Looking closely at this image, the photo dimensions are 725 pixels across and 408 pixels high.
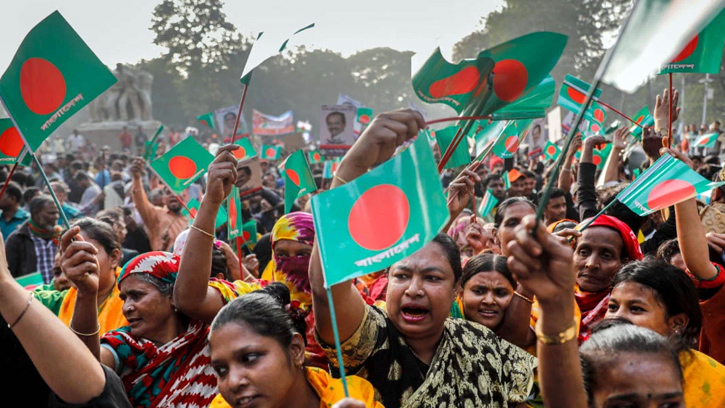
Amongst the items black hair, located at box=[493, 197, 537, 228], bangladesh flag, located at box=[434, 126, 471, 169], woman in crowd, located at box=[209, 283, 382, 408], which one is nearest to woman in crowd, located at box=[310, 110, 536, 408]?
woman in crowd, located at box=[209, 283, 382, 408]

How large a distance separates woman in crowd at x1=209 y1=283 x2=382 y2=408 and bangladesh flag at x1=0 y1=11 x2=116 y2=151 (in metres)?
0.92

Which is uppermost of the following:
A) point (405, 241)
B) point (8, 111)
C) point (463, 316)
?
point (8, 111)

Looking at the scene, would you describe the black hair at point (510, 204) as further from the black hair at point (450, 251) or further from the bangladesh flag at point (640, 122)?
the bangladesh flag at point (640, 122)

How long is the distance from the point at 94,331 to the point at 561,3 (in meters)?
53.2

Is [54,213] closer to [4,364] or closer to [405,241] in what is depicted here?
[4,364]

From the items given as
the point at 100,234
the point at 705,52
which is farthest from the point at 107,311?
the point at 705,52

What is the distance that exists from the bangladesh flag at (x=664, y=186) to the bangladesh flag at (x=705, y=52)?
896mm

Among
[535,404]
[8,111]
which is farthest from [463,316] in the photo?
[8,111]

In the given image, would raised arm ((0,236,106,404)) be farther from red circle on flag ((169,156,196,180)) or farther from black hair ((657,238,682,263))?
red circle on flag ((169,156,196,180))

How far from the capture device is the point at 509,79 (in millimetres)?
2170

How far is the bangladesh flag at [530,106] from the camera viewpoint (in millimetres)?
2308

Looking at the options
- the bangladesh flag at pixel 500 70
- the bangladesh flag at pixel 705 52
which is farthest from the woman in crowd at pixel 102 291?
the bangladesh flag at pixel 705 52

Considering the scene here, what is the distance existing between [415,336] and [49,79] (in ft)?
5.24

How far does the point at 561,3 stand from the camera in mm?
50312
